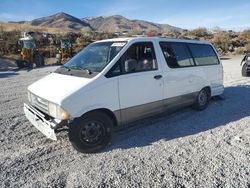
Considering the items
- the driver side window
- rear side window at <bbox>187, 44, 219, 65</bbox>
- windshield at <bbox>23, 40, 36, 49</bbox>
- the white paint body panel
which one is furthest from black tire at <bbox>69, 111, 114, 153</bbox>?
windshield at <bbox>23, 40, 36, 49</bbox>

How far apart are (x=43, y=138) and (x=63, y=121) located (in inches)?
48.5

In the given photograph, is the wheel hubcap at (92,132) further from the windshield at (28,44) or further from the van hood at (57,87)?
the windshield at (28,44)

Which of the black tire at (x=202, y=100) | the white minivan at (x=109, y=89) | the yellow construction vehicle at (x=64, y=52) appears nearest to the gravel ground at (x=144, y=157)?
the white minivan at (x=109, y=89)

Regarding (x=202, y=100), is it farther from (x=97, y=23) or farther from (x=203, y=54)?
(x=97, y=23)

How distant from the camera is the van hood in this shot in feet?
13.4

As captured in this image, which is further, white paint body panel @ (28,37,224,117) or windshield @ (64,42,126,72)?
windshield @ (64,42,126,72)

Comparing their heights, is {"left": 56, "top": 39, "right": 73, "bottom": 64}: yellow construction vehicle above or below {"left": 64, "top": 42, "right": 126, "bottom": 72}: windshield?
above

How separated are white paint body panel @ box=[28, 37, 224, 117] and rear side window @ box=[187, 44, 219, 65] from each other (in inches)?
19.7

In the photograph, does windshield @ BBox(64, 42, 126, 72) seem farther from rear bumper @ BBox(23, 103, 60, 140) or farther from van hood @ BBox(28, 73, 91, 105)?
rear bumper @ BBox(23, 103, 60, 140)

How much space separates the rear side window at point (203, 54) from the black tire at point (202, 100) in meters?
0.77

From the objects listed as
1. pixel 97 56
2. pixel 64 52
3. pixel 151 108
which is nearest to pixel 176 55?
pixel 151 108

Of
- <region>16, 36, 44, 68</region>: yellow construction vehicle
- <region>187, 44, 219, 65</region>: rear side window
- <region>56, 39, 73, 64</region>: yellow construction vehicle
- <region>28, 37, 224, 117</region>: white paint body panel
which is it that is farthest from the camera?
<region>56, 39, 73, 64</region>: yellow construction vehicle

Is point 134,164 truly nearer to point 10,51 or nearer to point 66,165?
point 66,165

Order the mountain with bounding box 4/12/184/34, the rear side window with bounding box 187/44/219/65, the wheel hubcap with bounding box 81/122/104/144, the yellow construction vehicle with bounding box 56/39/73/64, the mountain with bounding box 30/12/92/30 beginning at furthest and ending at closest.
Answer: the mountain with bounding box 4/12/184/34
the mountain with bounding box 30/12/92/30
the yellow construction vehicle with bounding box 56/39/73/64
the rear side window with bounding box 187/44/219/65
the wheel hubcap with bounding box 81/122/104/144
